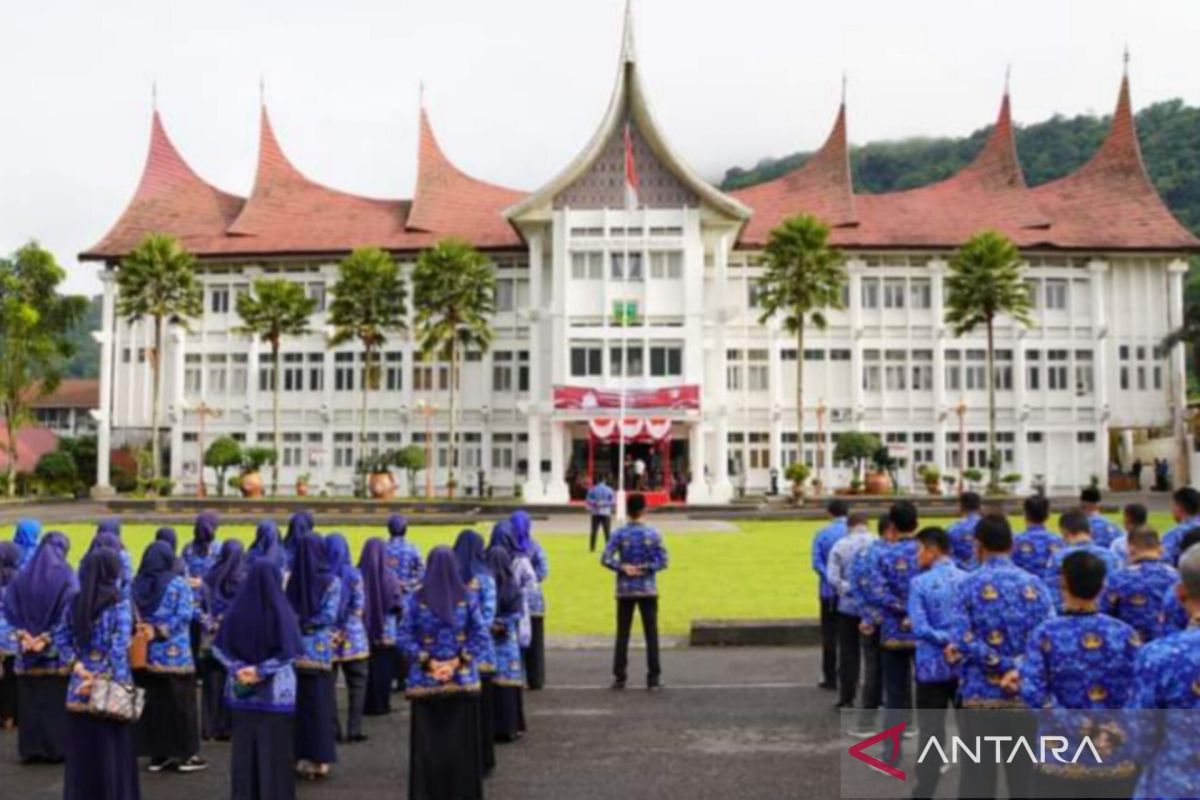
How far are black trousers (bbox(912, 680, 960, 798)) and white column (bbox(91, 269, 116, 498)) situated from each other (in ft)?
145

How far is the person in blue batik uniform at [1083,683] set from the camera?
4.13 m

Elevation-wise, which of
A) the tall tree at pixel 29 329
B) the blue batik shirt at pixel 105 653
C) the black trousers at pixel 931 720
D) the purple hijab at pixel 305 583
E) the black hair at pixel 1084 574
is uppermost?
the tall tree at pixel 29 329

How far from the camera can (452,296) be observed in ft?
129

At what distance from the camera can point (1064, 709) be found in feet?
14.3

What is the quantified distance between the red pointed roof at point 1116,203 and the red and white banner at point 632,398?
58.0 ft

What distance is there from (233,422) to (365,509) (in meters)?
14.3

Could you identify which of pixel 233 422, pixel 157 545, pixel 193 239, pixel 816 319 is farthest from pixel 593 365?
pixel 157 545

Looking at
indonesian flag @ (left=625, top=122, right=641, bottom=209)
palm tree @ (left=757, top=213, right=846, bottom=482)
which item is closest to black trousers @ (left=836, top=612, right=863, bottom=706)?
indonesian flag @ (left=625, top=122, right=641, bottom=209)

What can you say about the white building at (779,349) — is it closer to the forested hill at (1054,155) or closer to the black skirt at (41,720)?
the forested hill at (1054,155)

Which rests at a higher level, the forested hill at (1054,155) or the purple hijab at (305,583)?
the forested hill at (1054,155)

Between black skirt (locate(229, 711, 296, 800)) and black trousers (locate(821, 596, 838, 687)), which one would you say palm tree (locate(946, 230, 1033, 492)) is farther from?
black skirt (locate(229, 711, 296, 800))

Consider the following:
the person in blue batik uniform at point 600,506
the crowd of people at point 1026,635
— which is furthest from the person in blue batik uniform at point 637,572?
the person in blue batik uniform at point 600,506

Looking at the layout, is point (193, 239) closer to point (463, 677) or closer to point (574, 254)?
point (574, 254)

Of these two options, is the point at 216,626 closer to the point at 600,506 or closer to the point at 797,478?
the point at 600,506
